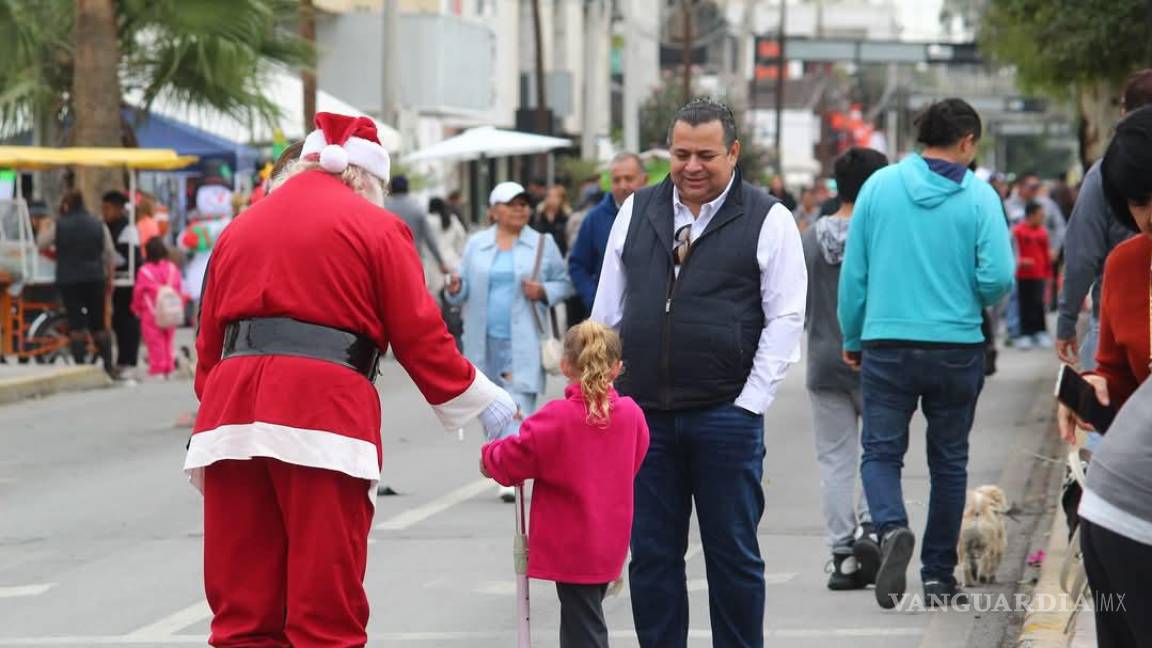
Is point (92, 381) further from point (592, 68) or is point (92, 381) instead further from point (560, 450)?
point (592, 68)

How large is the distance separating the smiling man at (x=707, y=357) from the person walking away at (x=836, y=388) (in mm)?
2291

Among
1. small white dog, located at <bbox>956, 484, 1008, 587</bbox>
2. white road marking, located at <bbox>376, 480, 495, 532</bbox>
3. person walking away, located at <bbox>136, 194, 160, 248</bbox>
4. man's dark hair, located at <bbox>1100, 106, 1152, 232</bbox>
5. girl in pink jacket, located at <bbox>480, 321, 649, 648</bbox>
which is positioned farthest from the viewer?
person walking away, located at <bbox>136, 194, 160, 248</bbox>

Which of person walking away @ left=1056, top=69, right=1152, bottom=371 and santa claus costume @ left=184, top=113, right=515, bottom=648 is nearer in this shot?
santa claus costume @ left=184, top=113, right=515, bottom=648

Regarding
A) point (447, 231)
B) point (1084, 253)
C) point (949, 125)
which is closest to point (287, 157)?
point (949, 125)

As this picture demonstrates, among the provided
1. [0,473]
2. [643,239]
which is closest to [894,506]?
[643,239]

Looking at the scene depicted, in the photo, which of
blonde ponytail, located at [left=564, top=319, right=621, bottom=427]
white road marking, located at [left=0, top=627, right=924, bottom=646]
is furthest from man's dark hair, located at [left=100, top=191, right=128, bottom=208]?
blonde ponytail, located at [left=564, top=319, right=621, bottom=427]

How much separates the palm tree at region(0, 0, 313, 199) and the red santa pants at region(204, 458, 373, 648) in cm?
1814

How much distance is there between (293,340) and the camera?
5.62m

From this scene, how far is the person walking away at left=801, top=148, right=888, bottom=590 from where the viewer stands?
884 centimetres

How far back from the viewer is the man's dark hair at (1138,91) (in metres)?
7.79

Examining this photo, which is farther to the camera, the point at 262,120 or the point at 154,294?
the point at 262,120

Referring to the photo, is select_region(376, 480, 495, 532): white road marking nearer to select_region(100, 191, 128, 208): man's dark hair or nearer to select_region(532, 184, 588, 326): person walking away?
select_region(100, 191, 128, 208): man's dark hair

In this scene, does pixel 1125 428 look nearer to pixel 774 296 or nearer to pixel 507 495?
pixel 774 296

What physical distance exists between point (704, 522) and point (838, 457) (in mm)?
2553
